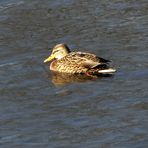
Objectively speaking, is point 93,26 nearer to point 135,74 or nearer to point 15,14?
point 15,14

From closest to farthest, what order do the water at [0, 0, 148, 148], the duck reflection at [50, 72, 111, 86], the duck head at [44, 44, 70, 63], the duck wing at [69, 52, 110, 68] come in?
the water at [0, 0, 148, 148] → the duck reflection at [50, 72, 111, 86] → the duck wing at [69, 52, 110, 68] → the duck head at [44, 44, 70, 63]

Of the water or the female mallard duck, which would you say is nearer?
the water

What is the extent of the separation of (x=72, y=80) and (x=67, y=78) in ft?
0.98

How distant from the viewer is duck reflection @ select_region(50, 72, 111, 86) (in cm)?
1658

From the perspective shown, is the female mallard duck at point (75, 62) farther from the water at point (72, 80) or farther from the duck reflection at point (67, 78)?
the water at point (72, 80)

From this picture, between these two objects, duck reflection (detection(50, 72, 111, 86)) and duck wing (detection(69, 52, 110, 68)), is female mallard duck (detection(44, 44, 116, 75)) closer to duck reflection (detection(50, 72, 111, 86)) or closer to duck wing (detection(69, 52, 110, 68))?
duck wing (detection(69, 52, 110, 68))

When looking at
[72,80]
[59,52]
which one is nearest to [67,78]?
[72,80]

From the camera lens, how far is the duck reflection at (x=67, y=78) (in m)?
16.6

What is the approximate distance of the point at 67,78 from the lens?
56.0 ft

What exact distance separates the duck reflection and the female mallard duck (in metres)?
0.11

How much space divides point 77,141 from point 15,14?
8.50 metres

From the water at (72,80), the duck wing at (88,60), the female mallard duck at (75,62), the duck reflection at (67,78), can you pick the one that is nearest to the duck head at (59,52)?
the female mallard duck at (75,62)

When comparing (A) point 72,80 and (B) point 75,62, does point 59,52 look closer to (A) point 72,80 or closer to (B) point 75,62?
(B) point 75,62

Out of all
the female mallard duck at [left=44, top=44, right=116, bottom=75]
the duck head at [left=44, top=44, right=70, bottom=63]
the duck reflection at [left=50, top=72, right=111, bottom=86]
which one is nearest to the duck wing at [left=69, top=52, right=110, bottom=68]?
the female mallard duck at [left=44, top=44, right=116, bottom=75]
